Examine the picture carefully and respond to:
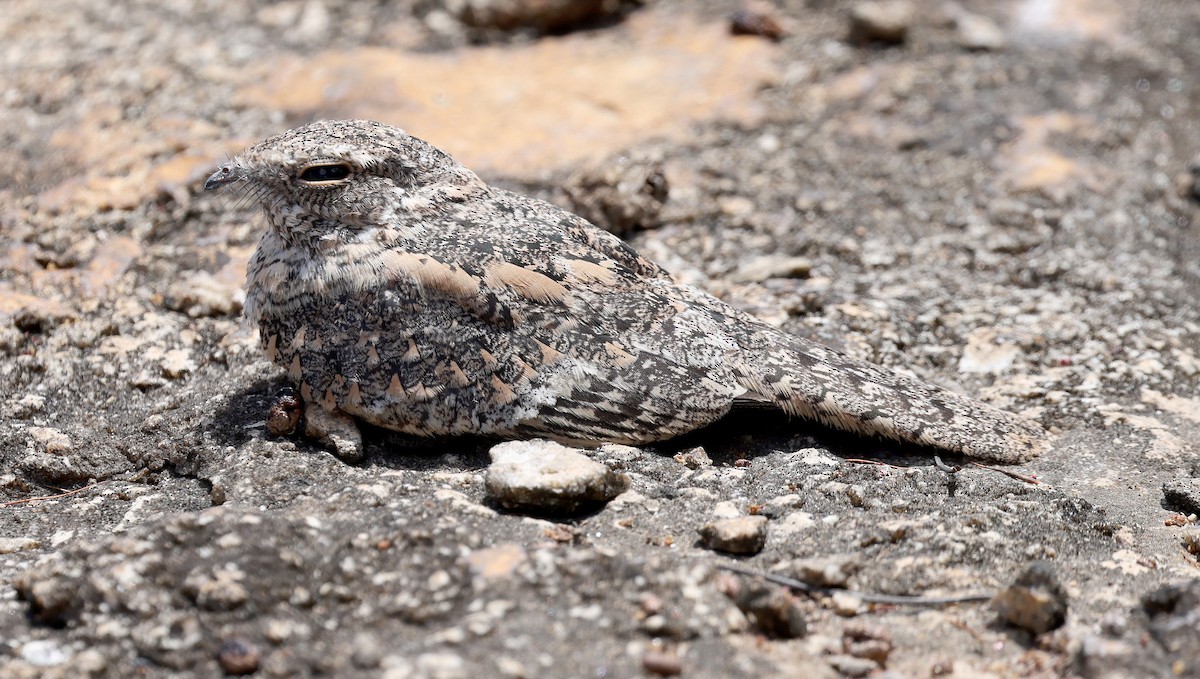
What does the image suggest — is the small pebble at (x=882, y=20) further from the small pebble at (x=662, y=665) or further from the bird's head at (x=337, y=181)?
the small pebble at (x=662, y=665)

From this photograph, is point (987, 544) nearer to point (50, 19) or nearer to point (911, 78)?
point (911, 78)

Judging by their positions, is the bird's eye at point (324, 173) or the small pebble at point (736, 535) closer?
the small pebble at point (736, 535)

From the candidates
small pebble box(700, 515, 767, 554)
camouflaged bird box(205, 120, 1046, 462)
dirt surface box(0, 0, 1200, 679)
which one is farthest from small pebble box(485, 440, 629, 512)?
small pebble box(700, 515, 767, 554)

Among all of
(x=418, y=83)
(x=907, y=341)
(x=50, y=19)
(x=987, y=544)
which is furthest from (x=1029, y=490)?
(x=50, y=19)

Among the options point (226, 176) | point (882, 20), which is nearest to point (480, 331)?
point (226, 176)

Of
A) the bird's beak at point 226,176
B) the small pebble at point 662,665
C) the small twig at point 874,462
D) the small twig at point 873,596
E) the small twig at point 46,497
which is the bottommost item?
the small twig at point 46,497

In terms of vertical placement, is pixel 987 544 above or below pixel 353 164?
below

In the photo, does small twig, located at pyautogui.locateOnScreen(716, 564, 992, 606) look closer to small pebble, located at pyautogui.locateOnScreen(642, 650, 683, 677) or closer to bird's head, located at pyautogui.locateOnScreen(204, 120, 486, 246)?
small pebble, located at pyautogui.locateOnScreen(642, 650, 683, 677)

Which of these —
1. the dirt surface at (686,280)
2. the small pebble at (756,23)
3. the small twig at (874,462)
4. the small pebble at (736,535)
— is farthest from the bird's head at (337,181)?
the small pebble at (756,23)
